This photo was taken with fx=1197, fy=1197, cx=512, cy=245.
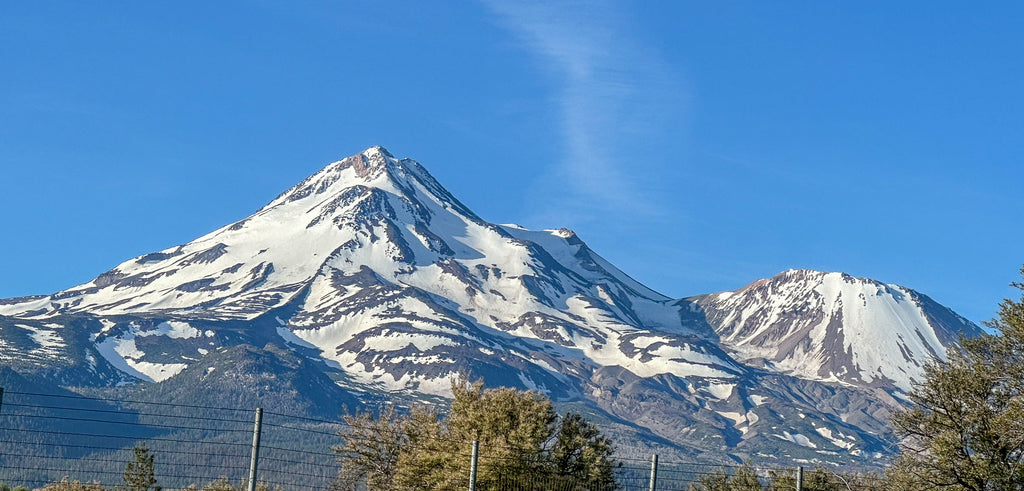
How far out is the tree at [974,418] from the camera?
36875 mm

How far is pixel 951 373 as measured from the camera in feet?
130

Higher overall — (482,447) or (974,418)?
(974,418)

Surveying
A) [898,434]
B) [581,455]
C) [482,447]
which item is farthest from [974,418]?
[581,455]

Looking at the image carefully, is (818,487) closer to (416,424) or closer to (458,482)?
(416,424)

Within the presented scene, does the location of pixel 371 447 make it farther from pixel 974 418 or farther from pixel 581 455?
pixel 974 418

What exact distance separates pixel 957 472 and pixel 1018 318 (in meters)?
5.24

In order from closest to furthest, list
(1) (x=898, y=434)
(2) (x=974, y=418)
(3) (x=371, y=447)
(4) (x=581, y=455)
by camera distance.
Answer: (2) (x=974, y=418) < (1) (x=898, y=434) < (4) (x=581, y=455) < (3) (x=371, y=447)

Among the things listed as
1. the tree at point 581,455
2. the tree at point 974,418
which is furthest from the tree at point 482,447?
the tree at point 974,418

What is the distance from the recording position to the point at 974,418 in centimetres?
3812

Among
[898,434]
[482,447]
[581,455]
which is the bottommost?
[581,455]

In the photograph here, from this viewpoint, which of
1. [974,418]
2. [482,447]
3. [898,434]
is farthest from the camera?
[482,447]

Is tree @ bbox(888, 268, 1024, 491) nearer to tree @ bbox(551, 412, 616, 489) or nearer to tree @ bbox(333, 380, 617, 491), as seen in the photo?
tree @ bbox(333, 380, 617, 491)

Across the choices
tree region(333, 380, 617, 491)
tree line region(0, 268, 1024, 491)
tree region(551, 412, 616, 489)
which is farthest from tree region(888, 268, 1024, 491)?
tree region(551, 412, 616, 489)

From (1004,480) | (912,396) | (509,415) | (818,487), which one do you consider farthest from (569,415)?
(1004,480)
